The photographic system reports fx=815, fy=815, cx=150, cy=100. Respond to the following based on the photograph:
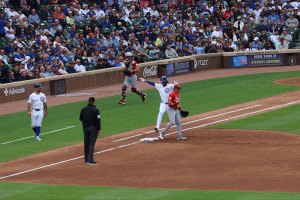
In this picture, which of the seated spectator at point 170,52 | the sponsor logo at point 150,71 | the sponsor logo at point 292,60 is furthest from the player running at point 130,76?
the sponsor logo at point 292,60

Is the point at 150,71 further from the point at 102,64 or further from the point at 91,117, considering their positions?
the point at 91,117

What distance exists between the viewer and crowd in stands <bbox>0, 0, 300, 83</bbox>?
120ft

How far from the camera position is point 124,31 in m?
42.6

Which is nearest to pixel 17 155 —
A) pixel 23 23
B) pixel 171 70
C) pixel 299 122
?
pixel 299 122

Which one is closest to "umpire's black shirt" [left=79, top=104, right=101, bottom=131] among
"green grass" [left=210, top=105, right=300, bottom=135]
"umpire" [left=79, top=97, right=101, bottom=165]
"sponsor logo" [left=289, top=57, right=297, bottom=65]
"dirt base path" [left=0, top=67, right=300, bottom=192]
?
"umpire" [left=79, top=97, right=101, bottom=165]

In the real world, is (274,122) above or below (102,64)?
below

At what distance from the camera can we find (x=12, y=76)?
112 feet

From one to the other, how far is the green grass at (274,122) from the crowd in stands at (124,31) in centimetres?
1083

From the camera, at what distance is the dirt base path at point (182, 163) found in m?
19.2

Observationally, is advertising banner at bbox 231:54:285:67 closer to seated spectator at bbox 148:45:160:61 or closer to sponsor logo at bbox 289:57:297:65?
sponsor logo at bbox 289:57:297:65

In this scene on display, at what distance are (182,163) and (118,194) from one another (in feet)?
12.7

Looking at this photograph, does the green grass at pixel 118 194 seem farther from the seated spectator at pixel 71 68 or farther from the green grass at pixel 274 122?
the seated spectator at pixel 71 68

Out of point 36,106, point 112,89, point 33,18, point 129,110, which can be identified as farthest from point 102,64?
point 36,106

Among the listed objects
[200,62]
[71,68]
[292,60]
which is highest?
[71,68]
